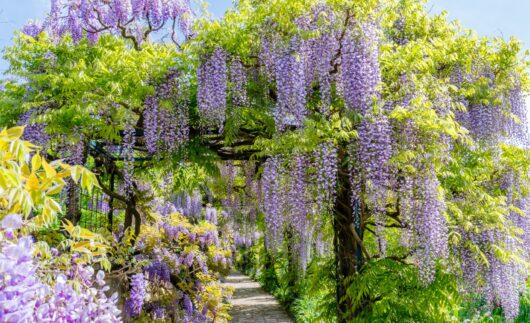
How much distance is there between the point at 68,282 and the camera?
1.59 m

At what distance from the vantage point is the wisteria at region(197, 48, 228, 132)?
475cm

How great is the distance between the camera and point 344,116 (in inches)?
175

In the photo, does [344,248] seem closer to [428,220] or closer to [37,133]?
[428,220]

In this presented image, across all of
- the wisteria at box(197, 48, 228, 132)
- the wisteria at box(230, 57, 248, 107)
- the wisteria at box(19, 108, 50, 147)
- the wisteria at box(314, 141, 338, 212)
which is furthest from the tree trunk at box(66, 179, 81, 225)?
the wisteria at box(314, 141, 338, 212)

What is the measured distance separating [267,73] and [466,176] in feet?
7.22

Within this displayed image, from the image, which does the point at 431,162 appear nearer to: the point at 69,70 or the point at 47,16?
the point at 69,70

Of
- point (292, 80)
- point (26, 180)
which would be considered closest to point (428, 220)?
point (292, 80)

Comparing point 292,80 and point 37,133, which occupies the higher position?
point 292,80

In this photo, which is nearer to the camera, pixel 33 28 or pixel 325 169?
pixel 325 169

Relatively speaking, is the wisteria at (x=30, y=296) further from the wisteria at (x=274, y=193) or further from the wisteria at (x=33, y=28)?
the wisteria at (x=33, y=28)

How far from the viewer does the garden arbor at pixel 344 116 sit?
4.38m

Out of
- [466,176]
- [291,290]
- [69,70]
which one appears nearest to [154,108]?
[69,70]

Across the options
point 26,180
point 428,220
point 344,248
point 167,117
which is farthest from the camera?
point 344,248

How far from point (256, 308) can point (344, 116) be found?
22.9ft
